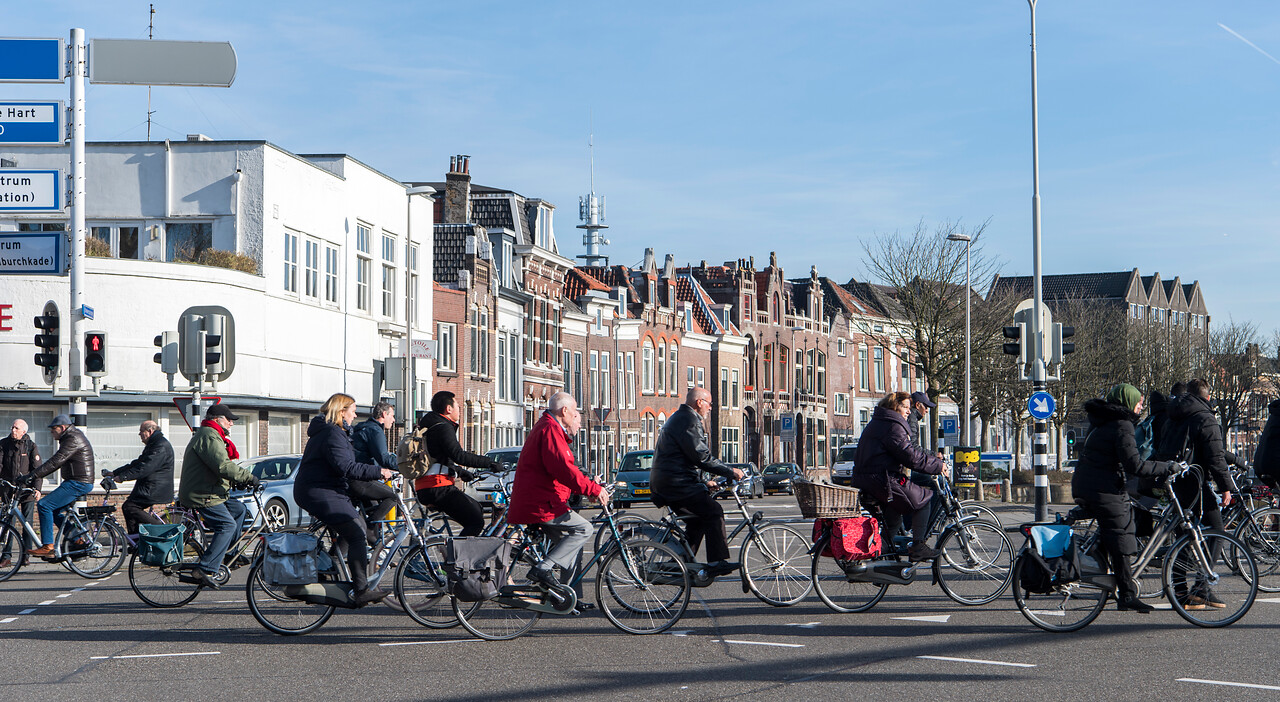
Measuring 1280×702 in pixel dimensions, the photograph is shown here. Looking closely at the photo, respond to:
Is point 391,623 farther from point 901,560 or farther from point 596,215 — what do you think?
point 596,215

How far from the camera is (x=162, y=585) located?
1224 cm

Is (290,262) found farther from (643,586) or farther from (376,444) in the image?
(643,586)

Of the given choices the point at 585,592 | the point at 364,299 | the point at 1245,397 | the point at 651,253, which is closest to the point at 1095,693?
the point at 585,592

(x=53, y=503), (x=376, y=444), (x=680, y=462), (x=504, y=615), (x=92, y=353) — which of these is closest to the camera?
(x=504, y=615)

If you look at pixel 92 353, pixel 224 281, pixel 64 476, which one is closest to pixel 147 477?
pixel 64 476

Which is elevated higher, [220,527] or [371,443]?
[371,443]

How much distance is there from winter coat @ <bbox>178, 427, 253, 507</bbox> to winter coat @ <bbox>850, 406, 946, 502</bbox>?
5.46 m

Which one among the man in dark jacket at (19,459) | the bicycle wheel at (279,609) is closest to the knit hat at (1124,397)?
the bicycle wheel at (279,609)

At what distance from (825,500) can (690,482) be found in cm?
110

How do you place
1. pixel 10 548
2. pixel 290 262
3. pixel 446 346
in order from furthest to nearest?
1. pixel 446 346
2. pixel 290 262
3. pixel 10 548

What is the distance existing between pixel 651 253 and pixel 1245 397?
3290cm

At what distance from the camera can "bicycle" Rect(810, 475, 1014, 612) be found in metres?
11.3

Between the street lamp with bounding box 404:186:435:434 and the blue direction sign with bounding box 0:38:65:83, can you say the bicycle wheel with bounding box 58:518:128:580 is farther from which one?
the street lamp with bounding box 404:186:435:434

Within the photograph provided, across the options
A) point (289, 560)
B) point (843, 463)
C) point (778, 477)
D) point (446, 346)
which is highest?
point (446, 346)
